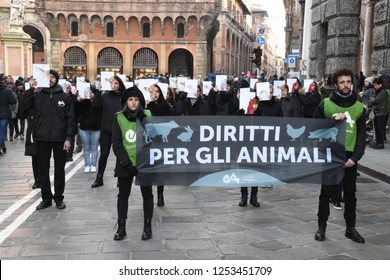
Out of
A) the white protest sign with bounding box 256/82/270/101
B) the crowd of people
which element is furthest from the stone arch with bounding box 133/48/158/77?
the white protest sign with bounding box 256/82/270/101

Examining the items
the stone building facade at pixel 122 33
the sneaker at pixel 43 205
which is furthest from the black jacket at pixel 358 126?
the stone building facade at pixel 122 33

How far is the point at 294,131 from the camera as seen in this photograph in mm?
5875

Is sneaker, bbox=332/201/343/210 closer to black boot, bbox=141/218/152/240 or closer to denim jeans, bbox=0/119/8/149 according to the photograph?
black boot, bbox=141/218/152/240

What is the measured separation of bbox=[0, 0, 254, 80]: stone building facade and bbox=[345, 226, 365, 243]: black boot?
1783 inches

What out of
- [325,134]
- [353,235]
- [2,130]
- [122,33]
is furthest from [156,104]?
[122,33]

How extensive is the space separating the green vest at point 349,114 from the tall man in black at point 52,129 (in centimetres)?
360

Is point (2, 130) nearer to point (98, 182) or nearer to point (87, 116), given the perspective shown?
point (87, 116)

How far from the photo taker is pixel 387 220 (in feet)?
21.5

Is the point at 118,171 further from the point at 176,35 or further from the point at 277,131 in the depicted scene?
the point at 176,35

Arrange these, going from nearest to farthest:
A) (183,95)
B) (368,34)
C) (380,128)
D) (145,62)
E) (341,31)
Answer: (183,95)
(380,128)
(341,31)
(368,34)
(145,62)

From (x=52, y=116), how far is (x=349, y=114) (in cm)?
404

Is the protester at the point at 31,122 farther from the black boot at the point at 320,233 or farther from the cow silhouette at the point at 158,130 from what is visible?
the black boot at the point at 320,233

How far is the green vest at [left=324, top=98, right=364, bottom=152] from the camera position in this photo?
5.63 meters

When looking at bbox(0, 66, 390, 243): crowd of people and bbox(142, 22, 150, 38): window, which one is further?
bbox(142, 22, 150, 38): window
